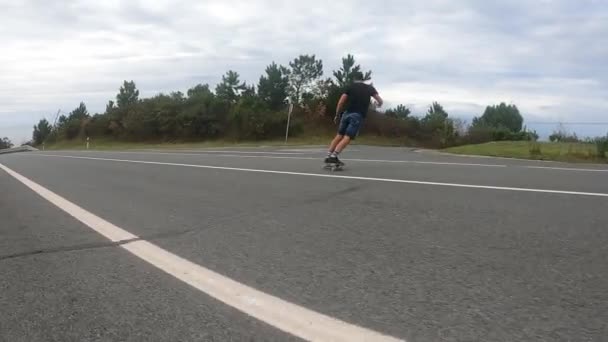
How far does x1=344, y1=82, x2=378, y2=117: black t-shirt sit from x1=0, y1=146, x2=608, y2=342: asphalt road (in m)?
3.27

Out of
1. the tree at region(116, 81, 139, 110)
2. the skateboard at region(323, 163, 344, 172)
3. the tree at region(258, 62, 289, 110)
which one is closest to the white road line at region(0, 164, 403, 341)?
the skateboard at region(323, 163, 344, 172)

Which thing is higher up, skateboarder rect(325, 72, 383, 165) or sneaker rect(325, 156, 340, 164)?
skateboarder rect(325, 72, 383, 165)

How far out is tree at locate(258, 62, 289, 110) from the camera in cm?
4378

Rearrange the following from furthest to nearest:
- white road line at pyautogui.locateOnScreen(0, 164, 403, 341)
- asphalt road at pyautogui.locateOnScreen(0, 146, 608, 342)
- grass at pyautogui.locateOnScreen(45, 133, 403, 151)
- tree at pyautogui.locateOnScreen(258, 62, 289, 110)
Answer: tree at pyautogui.locateOnScreen(258, 62, 289, 110), grass at pyautogui.locateOnScreen(45, 133, 403, 151), asphalt road at pyautogui.locateOnScreen(0, 146, 608, 342), white road line at pyautogui.locateOnScreen(0, 164, 403, 341)

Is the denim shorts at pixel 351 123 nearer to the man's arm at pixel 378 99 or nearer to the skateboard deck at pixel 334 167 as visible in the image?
the man's arm at pixel 378 99

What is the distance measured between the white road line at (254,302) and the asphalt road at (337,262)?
0.05m

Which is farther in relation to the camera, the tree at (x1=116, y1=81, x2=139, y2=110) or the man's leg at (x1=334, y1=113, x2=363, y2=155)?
the tree at (x1=116, y1=81, x2=139, y2=110)

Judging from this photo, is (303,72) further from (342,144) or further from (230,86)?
(342,144)

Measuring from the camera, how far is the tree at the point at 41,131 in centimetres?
7947

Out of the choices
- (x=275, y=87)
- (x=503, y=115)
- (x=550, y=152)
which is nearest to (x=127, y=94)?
(x=275, y=87)

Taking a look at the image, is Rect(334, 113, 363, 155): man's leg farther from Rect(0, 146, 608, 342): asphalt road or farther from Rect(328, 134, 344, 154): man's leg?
Rect(0, 146, 608, 342): asphalt road

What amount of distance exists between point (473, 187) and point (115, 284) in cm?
468

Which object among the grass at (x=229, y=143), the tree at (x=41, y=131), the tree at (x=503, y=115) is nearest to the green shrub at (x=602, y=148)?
the grass at (x=229, y=143)

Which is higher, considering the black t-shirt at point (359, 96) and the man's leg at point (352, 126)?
the black t-shirt at point (359, 96)
